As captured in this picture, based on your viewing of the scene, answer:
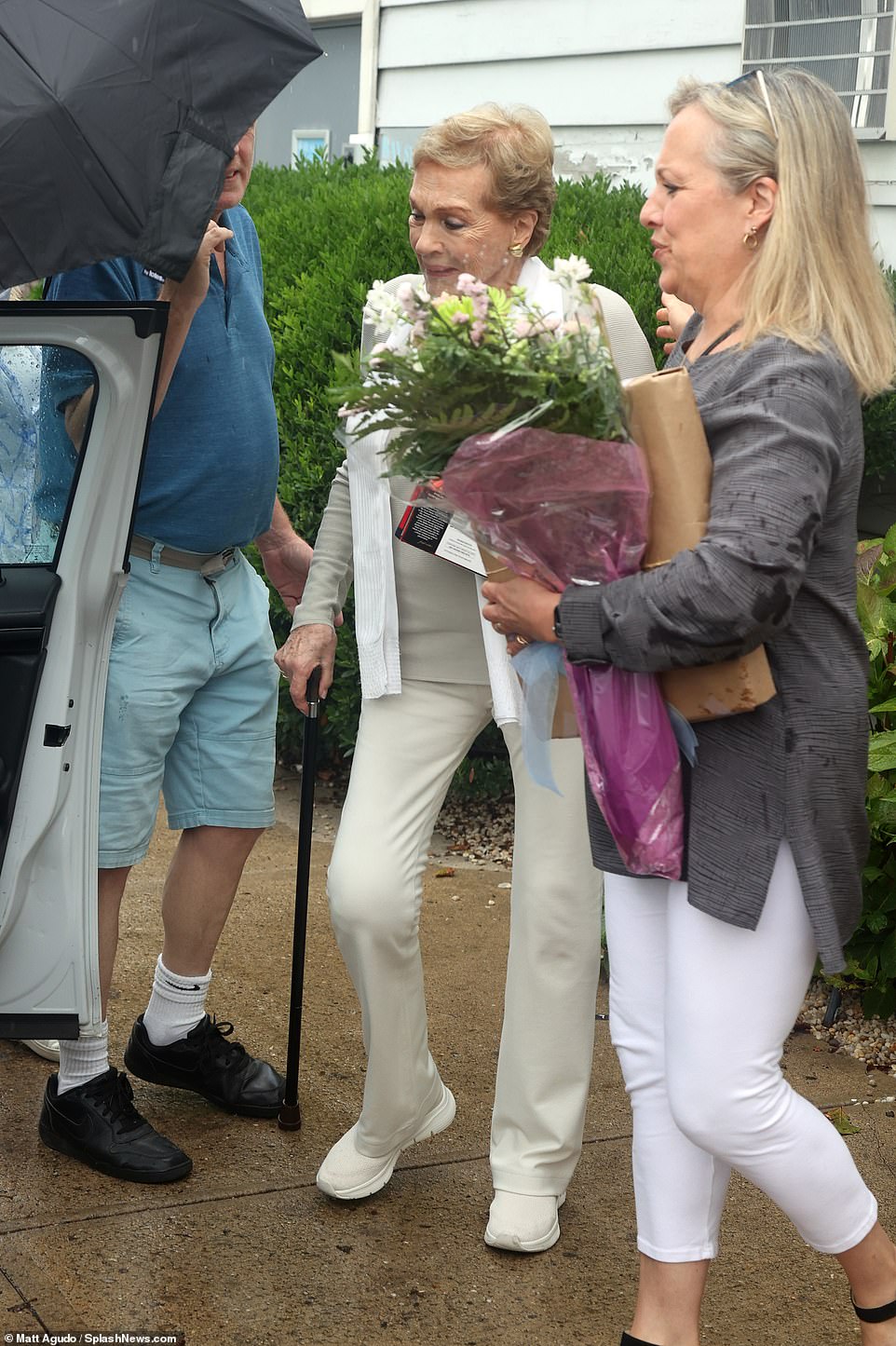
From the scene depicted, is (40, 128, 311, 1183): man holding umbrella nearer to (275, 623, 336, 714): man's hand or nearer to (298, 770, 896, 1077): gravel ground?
(275, 623, 336, 714): man's hand

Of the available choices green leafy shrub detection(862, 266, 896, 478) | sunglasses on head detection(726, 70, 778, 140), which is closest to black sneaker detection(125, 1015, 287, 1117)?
sunglasses on head detection(726, 70, 778, 140)

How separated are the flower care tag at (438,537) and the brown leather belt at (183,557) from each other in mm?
514

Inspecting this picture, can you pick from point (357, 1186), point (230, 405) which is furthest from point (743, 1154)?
point (230, 405)

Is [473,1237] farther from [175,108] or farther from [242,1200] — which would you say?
[175,108]

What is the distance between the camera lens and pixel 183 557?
11.8 feet

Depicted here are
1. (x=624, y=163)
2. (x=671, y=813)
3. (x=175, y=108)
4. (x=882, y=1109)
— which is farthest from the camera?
(x=624, y=163)

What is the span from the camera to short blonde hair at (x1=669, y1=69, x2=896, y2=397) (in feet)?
7.97

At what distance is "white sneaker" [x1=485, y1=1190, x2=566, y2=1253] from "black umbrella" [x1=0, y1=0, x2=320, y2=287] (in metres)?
1.99

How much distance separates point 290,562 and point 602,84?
4069 millimetres

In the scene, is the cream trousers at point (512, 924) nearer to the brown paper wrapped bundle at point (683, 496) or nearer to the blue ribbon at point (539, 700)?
the blue ribbon at point (539, 700)

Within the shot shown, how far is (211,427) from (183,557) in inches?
12.0

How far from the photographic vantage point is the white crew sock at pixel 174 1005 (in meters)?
3.88

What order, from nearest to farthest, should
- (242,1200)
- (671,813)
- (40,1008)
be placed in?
(671,813) → (40,1008) → (242,1200)

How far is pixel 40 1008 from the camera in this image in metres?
3.25
